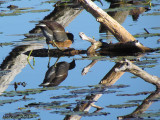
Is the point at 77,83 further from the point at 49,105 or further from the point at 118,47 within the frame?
the point at 118,47

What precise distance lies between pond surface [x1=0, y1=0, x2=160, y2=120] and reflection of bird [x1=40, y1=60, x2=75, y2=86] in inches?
2.7

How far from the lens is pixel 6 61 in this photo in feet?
30.8

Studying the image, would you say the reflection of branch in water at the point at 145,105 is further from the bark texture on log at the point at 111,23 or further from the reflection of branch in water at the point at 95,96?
the bark texture on log at the point at 111,23

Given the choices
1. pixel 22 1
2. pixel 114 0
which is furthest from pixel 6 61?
pixel 22 1

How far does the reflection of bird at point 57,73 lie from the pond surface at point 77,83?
7cm

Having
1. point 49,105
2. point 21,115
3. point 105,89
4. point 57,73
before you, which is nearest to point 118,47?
point 57,73

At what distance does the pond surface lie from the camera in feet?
20.0

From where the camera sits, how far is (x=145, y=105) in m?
6.09

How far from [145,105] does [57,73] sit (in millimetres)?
2526

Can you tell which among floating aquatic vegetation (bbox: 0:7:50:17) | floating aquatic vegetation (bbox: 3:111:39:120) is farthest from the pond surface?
floating aquatic vegetation (bbox: 0:7:50:17)

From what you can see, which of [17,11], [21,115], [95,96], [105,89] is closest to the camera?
[21,115]

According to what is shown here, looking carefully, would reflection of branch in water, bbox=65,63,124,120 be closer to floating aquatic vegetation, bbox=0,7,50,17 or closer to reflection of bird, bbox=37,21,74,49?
reflection of bird, bbox=37,21,74,49

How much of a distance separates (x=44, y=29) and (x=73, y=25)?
3496 millimetres

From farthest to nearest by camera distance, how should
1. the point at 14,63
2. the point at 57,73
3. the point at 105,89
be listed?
the point at 14,63 < the point at 57,73 < the point at 105,89
